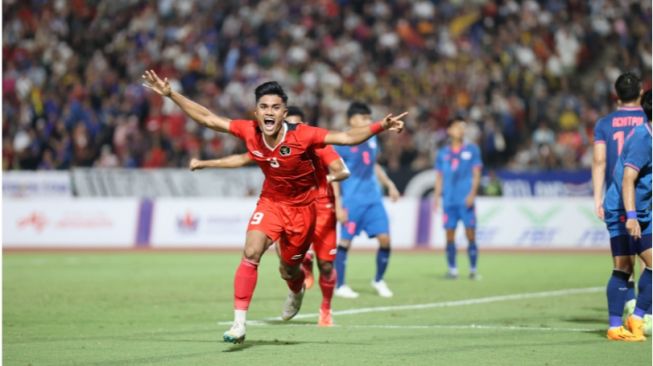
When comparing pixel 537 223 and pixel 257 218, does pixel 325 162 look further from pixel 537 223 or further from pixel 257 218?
pixel 537 223

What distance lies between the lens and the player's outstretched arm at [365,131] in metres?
9.15

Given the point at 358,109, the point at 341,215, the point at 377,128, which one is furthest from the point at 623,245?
the point at 358,109

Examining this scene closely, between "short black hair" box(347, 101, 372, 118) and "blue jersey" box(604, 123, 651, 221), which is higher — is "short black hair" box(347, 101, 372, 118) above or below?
above

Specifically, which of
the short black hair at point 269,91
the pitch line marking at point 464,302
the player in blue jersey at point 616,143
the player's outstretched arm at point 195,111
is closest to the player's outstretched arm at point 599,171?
the player in blue jersey at point 616,143

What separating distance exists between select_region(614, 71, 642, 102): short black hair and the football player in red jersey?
112 inches

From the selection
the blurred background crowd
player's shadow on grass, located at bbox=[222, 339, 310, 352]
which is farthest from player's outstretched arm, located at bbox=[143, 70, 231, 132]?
the blurred background crowd

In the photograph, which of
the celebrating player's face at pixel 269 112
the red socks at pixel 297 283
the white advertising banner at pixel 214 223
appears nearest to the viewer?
the celebrating player's face at pixel 269 112

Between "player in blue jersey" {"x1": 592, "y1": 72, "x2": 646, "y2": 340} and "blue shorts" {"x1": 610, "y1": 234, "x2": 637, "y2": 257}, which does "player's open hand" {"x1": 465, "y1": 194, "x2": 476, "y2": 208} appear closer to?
"player in blue jersey" {"x1": 592, "y1": 72, "x2": 646, "y2": 340}

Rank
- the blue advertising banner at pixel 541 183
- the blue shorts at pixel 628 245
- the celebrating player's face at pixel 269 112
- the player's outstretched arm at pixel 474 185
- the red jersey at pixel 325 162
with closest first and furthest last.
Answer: the celebrating player's face at pixel 269 112
the blue shorts at pixel 628 245
the red jersey at pixel 325 162
the player's outstretched arm at pixel 474 185
the blue advertising banner at pixel 541 183

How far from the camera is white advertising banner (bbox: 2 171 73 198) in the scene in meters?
28.7

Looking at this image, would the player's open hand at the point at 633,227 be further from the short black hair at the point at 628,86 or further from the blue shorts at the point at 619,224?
the short black hair at the point at 628,86

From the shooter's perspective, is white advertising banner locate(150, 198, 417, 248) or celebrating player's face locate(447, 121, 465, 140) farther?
white advertising banner locate(150, 198, 417, 248)

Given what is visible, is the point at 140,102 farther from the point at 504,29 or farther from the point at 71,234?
the point at 504,29

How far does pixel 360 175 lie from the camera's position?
16.0m
